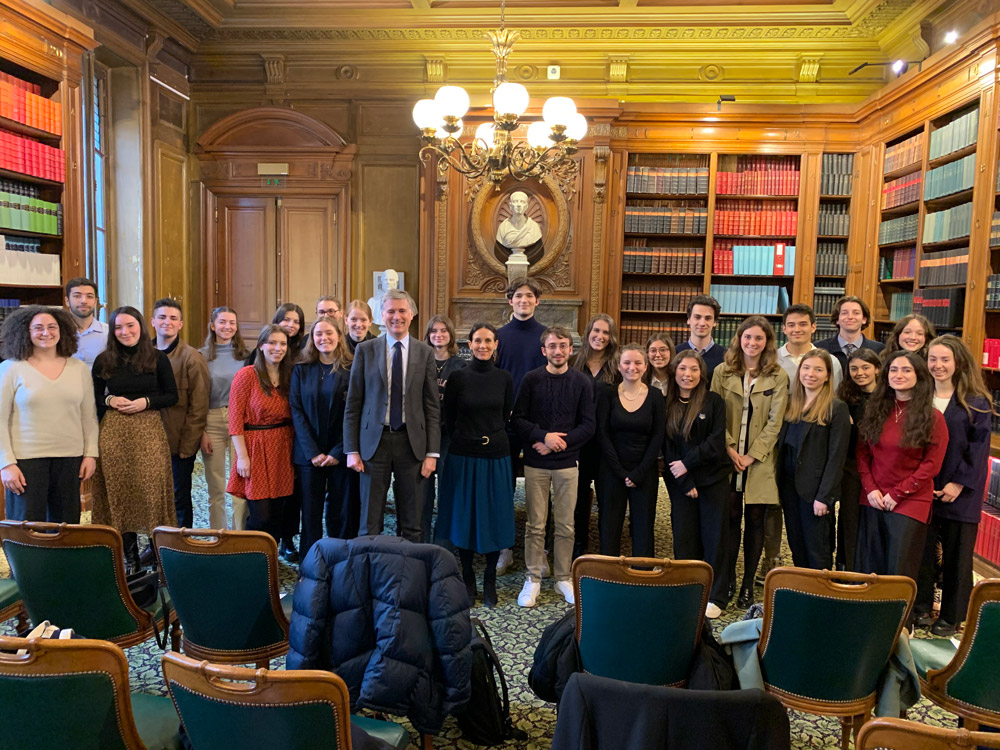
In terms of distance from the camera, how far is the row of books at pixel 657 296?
6.70m

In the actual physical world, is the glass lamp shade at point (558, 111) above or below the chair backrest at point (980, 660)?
above

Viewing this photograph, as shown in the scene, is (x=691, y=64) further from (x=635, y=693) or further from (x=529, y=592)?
(x=635, y=693)

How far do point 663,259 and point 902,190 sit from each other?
203 centimetres

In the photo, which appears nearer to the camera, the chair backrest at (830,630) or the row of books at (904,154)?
the chair backrest at (830,630)

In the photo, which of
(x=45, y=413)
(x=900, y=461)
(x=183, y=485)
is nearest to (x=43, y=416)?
(x=45, y=413)

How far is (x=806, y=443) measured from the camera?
120 inches

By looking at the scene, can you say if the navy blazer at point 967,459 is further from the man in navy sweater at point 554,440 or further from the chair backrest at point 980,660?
the man in navy sweater at point 554,440

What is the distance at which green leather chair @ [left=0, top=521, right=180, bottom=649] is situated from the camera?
80.5 inches

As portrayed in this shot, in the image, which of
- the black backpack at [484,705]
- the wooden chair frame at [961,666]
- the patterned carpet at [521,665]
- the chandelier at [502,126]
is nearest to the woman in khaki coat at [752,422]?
the patterned carpet at [521,665]

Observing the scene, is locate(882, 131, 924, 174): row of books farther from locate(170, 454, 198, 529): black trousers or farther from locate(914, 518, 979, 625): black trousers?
locate(170, 454, 198, 529): black trousers

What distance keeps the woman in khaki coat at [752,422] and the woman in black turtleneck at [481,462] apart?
107 cm

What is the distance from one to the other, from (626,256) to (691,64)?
6.56 ft

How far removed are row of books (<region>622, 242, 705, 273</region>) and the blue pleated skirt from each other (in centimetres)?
387

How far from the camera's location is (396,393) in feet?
A: 10.6
